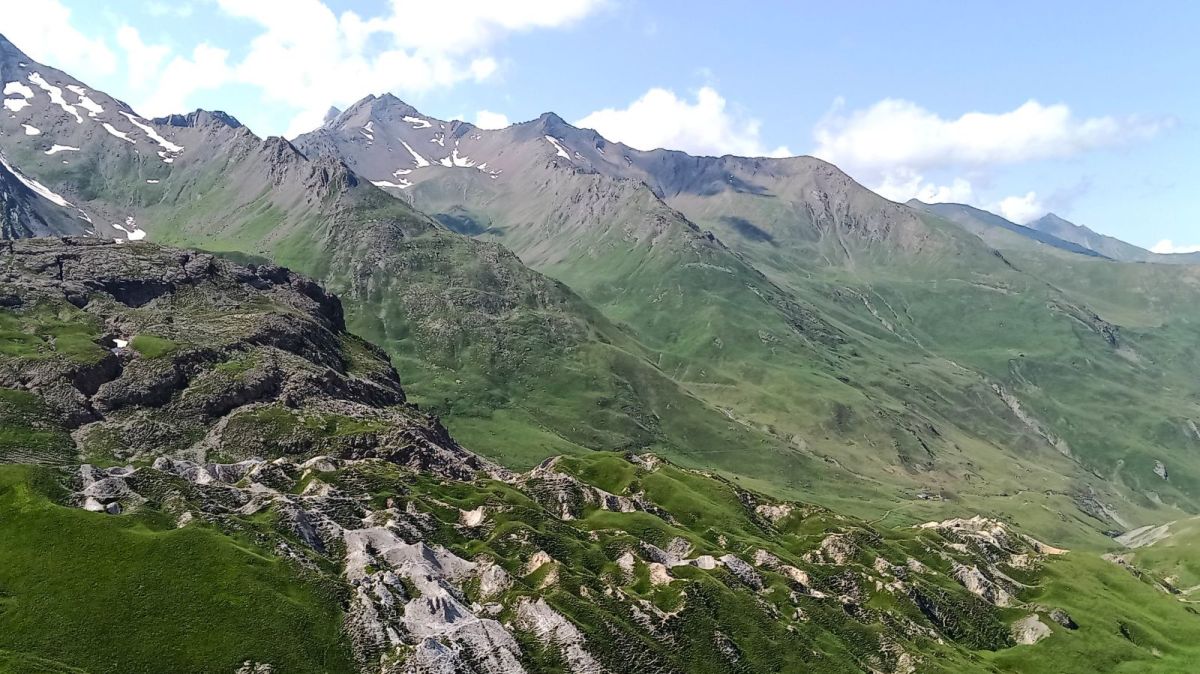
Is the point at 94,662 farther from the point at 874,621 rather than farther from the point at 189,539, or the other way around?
the point at 874,621

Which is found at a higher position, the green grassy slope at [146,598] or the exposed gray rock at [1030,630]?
the green grassy slope at [146,598]

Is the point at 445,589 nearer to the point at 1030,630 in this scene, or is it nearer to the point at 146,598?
the point at 146,598

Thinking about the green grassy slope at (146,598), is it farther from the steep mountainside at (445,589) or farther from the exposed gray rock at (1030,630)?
the exposed gray rock at (1030,630)

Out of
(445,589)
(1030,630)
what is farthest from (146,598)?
(1030,630)

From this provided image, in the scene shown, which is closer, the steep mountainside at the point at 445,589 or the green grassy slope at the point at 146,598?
the green grassy slope at the point at 146,598

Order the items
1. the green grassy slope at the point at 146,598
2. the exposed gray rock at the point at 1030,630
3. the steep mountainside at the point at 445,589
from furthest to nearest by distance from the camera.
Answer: the exposed gray rock at the point at 1030,630 → the steep mountainside at the point at 445,589 → the green grassy slope at the point at 146,598

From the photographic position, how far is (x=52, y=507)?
120m

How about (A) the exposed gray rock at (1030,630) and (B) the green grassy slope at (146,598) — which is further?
(A) the exposed gray rock at (1030,630)

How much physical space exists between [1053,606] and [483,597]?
137m

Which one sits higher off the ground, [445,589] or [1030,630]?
[445,589]

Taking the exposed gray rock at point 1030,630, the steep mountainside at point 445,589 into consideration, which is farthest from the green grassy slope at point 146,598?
the exposed gray rock at point 1030,630

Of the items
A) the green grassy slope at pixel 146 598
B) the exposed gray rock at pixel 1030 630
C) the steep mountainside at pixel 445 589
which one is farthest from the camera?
the exposed gray rock at pixel 1030 630

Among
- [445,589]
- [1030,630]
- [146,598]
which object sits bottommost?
[1030,630]

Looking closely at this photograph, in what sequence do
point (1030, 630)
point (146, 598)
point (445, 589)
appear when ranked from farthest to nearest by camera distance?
point (1030, 630), point (445, 589), point (146, 598)
